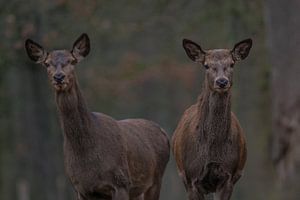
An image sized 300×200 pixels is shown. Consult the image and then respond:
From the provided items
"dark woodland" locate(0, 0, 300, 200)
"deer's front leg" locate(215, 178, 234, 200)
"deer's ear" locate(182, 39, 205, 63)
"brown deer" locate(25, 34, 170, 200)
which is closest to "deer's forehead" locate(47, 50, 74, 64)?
"brown deer" locate(25, 34, 170, 200)

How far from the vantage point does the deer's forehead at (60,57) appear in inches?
533

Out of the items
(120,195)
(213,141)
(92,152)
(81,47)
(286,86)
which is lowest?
(120,195)

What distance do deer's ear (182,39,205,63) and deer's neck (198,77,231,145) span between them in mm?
435

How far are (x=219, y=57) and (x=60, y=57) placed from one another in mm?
1922

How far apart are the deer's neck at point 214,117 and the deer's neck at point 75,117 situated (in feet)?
4.66

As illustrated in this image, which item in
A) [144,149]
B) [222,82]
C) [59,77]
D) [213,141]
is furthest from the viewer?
[144,149]

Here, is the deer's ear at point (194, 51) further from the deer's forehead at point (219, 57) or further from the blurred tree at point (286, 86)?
the blurred tree at point (286, 86)

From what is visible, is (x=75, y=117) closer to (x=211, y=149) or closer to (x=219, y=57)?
(x=211, y=149)

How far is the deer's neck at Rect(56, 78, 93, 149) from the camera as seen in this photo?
44.5 ft

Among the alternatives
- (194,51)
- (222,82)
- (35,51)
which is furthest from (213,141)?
(35,51)

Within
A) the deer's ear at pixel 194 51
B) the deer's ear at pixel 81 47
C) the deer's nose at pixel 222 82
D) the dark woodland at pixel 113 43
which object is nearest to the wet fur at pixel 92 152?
the deer's ear at pixel 81 47

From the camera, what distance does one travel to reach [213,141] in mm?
13695

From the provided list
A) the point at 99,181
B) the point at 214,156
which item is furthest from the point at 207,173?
the point at 99,181

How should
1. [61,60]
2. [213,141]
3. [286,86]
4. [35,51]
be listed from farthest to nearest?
[286,86] → [35,51] → [213,141] → [61,60]
